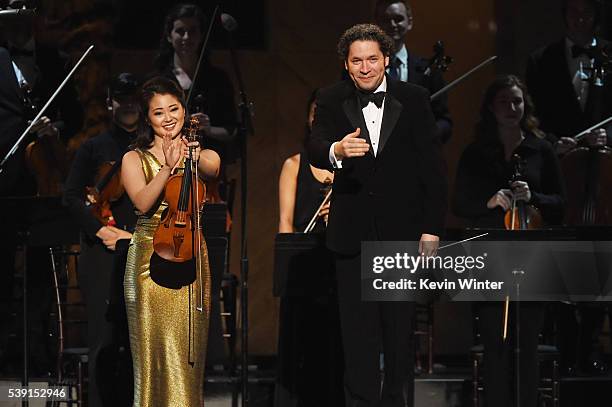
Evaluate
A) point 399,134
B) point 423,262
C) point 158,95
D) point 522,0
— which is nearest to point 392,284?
point 423,262

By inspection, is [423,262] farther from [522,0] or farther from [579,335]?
[522,0]

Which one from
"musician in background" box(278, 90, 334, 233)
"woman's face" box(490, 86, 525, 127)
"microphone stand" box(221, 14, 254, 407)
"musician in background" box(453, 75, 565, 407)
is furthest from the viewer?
"woman's face" box(490, 86, 525, 127)

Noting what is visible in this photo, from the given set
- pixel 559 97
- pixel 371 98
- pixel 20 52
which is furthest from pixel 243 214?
pixel 559 97

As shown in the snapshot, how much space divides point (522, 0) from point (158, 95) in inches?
134

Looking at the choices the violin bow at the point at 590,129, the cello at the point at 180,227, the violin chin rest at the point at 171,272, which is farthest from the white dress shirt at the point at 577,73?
the violin chin rest at the point at 171,272

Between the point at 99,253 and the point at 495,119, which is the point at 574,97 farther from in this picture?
the point at 99,253

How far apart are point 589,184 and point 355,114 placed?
190cm

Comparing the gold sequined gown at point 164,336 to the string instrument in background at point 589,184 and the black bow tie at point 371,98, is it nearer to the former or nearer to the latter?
the black bow tie at point 371,98

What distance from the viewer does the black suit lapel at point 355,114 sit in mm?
4387

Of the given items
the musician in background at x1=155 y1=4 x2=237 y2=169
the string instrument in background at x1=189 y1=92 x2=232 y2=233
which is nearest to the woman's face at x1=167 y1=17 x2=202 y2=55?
the musician in background at x1=155 y1=4 x2=237 y2=169

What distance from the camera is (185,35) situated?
19.8ft

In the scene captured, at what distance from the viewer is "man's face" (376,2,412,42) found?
601 centimetres

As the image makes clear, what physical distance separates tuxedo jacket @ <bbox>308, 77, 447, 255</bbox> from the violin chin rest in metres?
0.57

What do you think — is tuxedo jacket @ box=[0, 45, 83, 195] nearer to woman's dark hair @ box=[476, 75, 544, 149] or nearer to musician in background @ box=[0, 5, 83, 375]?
musician in background @ box=[0, 5, 83, 375]
